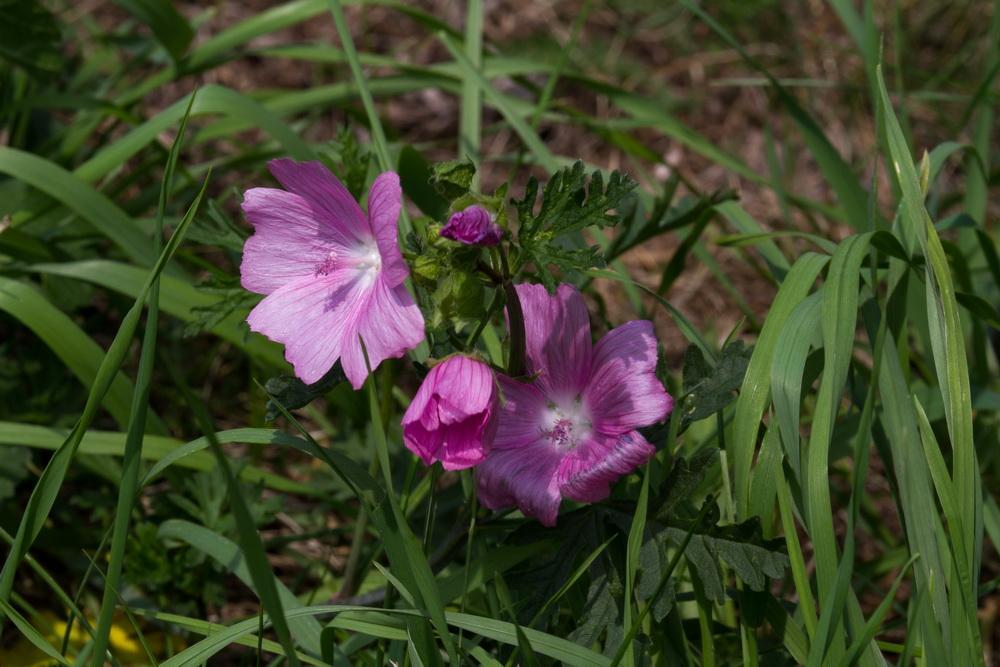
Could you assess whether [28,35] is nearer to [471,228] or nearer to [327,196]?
[327,196]

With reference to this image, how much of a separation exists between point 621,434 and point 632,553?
13 centimetres

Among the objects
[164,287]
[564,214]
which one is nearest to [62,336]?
[164,287]

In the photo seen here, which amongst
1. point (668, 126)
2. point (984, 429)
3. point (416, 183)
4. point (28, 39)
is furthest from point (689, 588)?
point (28, 39)

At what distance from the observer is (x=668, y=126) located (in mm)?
2045

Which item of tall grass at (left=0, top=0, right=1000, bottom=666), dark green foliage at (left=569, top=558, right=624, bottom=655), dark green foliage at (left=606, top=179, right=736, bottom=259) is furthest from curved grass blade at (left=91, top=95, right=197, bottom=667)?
dark green foliage at (left=606, top=179, right=736, bottom=259)

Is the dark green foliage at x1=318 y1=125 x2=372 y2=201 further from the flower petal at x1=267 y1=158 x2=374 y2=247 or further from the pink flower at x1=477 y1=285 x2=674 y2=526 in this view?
the pink flower at x1=477 y1=285 x2=674 y2=526

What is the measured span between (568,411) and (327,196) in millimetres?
373

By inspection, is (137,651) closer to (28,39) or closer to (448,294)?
(448,294)

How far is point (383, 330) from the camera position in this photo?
1.04 meters

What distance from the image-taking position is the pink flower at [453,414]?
989 mm

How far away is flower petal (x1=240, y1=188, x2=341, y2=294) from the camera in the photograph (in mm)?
1142

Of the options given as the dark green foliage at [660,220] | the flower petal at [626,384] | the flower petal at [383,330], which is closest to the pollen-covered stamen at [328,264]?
the flower petal at [383,330]

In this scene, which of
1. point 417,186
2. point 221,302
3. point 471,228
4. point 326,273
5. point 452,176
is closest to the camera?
point 471,228


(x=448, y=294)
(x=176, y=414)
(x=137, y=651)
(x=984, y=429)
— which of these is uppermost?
(x=448, y=294)
